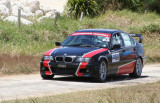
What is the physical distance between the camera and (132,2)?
42.2m

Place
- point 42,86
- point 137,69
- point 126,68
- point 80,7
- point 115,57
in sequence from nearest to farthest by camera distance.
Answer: point 42,86, point 115,57, point 126,68, point 137,69, point 80,7

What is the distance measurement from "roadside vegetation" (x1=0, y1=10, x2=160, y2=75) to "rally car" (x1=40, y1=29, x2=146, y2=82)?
8.42 feet

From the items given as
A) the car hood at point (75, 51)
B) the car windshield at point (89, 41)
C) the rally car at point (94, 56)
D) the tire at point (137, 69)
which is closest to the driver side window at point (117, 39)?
the rally car at point (94, 56)

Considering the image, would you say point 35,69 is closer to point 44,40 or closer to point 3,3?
point 44,40

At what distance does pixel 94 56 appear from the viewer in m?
13.6

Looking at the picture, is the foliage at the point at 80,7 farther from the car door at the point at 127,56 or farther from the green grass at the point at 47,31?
the car door at the point at 127,56

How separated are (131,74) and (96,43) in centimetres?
211

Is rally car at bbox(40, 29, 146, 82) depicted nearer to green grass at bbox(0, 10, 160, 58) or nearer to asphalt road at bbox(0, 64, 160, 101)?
asphalt road at bbox(0, 64, 160, 101)

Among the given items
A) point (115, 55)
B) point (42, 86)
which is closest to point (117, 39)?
point (115, 55)

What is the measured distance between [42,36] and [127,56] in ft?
34.6

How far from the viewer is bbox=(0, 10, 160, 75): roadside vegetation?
56.2 feet

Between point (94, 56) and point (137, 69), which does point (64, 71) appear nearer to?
point (94, 56)

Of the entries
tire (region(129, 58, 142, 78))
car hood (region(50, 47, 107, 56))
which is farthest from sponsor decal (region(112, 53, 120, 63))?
tire (region(129, 58, 142, 78))

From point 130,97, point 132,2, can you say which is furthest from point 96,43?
point 132,2
